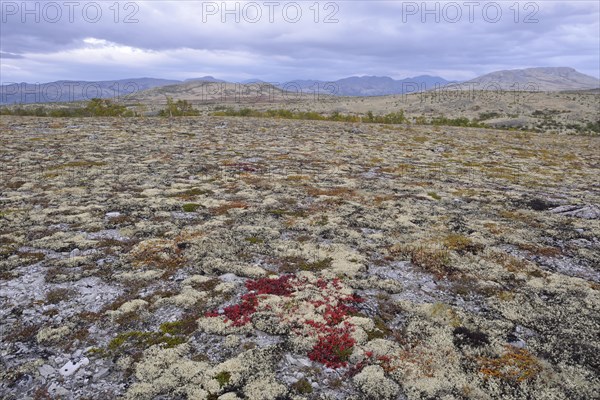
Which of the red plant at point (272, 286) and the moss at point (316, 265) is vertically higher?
the moss at point (316, 265)

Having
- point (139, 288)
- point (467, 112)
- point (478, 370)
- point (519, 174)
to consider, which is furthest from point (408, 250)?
point (467, 112)

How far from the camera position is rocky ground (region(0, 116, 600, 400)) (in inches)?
249

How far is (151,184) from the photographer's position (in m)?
17.2

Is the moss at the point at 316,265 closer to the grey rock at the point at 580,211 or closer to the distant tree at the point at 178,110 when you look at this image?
the grey rock at the point at 580,211

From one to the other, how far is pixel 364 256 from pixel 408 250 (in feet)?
4.70

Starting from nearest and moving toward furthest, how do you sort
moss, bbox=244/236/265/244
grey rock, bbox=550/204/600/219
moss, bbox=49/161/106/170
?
moss, bbox=244/236/265/244 → grey rock, bbox=550/204/600/219 → moss, bbox=49/161/106/170

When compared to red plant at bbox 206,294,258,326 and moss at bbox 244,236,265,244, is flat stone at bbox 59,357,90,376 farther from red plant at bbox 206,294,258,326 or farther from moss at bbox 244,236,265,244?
moss at bbox 244,236,265,244

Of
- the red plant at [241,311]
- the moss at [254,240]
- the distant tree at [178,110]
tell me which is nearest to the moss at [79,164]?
the moss at [254,240]

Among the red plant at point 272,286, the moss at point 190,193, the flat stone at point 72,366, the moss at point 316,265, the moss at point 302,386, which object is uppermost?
the moss at point 190,193

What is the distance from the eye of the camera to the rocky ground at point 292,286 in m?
6.32

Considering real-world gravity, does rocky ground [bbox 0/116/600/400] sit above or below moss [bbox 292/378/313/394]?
above

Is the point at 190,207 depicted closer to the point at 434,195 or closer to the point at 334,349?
the point at 334,349

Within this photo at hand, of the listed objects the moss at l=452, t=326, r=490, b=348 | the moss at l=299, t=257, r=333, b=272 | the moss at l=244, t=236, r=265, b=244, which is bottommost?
the moss at l=452, t=326, r=490, b=348

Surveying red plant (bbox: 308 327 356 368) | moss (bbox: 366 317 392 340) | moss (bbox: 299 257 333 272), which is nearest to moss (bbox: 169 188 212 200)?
moss (bbox: 299 257 333 272)
